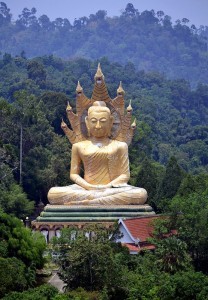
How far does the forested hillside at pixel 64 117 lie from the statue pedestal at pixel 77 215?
5405mm

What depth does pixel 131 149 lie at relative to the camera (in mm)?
46500

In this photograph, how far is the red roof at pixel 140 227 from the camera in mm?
27547

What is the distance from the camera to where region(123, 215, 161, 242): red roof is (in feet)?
90.4

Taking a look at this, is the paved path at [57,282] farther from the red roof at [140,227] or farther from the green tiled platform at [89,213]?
the green tiled platform at [89,213]

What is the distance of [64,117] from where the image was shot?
47.9 m

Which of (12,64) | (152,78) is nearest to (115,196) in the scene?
(12,64)

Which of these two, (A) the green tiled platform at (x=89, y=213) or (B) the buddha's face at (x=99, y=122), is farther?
(B) the buddha's face at (x=99, y=122)

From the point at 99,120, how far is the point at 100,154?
1096 millimetres

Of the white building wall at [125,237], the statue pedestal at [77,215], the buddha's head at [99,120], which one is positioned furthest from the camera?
the buddha's head at [99,120]

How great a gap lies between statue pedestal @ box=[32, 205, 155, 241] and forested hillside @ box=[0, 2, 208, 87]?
4297 inches

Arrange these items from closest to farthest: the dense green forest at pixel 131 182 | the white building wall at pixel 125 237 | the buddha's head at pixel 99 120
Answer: the dense green forest at pixel 131 182 → the white building wall at pixel 125 237 → the buddha's head at pixel 99 120

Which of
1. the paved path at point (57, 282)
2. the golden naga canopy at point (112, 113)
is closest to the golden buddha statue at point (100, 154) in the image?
the golden naga canopy at point (112, 113)

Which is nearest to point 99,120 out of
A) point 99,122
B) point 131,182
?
point 99,122

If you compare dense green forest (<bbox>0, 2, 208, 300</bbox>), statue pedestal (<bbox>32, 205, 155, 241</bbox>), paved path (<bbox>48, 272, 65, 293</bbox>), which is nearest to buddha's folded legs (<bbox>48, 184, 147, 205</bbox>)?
statue pedestal (<bbox>32, 205, 155, 241</bbox>)
